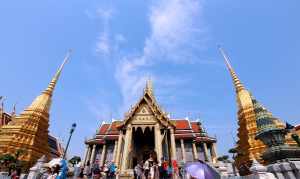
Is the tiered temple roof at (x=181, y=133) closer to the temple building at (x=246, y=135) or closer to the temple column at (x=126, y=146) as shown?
the temple building at (x=246, y=135)

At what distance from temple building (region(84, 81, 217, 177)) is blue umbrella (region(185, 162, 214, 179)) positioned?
9928 mm

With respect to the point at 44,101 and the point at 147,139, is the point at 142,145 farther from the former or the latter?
the point at 44,101

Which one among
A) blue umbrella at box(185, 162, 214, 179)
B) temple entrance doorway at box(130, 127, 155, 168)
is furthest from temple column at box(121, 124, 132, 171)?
blue umbrella at box(185, 162, 214, 179)

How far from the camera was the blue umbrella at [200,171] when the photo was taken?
3.95 meters

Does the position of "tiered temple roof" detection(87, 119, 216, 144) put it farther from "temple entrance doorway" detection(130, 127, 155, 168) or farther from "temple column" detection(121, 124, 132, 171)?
"temple column" detection(121, 124, 132, 171)

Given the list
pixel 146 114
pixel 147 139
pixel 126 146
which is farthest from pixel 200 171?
pixel 147 139

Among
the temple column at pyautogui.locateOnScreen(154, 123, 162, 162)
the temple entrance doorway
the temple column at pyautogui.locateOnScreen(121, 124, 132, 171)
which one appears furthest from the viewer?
the temple entrance doorway

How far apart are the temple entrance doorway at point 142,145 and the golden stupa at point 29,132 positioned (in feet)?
36.2

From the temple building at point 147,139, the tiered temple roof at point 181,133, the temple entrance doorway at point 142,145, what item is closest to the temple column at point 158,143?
the temple building at point 147,139

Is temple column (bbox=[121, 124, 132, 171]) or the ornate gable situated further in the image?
the ornate gable

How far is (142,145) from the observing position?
22672mm

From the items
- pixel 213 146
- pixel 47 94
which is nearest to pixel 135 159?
pixel 213 146

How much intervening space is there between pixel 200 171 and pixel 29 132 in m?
24.3

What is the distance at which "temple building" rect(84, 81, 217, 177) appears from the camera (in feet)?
59.3
